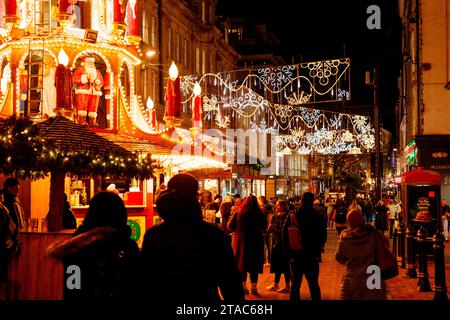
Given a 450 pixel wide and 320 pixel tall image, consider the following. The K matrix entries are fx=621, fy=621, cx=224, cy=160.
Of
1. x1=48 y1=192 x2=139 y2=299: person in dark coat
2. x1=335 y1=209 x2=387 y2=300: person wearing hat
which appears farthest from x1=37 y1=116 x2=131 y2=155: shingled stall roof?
x1=48 y1=192 x2=139 y2=299: person in dark coat

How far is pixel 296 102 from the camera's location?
1888 cm

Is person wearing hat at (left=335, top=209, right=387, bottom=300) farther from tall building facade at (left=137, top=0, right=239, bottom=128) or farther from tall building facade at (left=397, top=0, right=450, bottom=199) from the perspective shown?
tall building facade at (left=137, top=0, right=239, bottom=128)

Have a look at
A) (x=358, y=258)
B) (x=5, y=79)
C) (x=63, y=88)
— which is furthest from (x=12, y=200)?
(x=5, y=79)

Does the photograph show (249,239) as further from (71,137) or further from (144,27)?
(144,27)

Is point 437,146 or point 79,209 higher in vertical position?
point 437,146

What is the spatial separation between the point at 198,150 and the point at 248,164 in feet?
67.3

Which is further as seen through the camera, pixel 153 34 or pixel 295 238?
pixel 153 34

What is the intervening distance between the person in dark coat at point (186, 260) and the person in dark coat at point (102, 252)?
13.5 inches

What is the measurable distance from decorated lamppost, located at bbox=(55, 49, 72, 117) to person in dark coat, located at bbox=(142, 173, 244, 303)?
8.17 metres

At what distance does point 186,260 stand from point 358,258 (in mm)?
3293

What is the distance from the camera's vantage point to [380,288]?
264 inches

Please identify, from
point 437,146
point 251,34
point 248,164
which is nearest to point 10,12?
point 437,146

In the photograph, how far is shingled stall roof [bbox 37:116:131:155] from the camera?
30.3 feet
